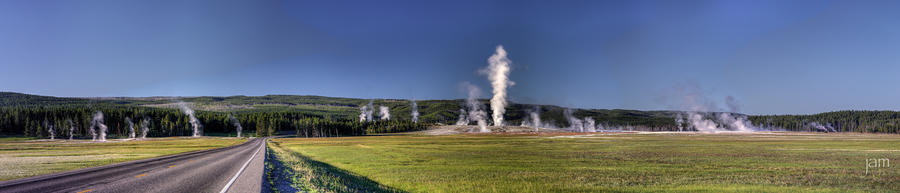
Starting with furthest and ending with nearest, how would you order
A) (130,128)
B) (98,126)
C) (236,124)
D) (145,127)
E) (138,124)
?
(236,124), (138,124), (145,127), (130,128), (98,126)

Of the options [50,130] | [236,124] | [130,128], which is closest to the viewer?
[50,130]

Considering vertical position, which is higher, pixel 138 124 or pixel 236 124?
pixel 138 124

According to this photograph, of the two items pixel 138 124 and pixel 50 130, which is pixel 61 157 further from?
pixel 138 124

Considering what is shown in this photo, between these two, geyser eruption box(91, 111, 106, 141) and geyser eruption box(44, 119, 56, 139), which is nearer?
geyser eruption box(44, 119, 56, 139)

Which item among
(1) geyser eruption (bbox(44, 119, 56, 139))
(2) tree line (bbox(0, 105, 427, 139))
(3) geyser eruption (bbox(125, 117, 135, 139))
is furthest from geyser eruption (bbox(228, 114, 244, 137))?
(1) geyser eruption (bbox(44, 119, 56, 139))

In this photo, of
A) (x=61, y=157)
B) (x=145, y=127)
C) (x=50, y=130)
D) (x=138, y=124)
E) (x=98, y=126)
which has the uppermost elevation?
(x=61, y=157)

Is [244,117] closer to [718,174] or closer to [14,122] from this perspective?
[14,122]

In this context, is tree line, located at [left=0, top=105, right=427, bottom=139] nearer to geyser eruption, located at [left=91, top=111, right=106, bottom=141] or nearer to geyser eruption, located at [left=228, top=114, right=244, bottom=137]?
geyser eruption, located at [left=228, top=114, right=244, bottom=137]

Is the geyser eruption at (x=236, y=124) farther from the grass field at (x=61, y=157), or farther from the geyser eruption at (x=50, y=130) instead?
the grass field at (x=61, y=157)

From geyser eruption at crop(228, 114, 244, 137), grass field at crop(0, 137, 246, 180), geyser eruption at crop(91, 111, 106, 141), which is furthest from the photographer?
geyser eruption at crop(228, 114, 244, 137)

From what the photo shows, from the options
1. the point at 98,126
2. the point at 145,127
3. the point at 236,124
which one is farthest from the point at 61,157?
the point at 236,124

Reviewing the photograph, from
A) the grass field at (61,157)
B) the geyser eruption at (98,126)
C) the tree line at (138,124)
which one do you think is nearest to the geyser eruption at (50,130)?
the tree line at (138,124)

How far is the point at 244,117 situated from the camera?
199000mm

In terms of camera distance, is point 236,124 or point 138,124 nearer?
point 138,124
